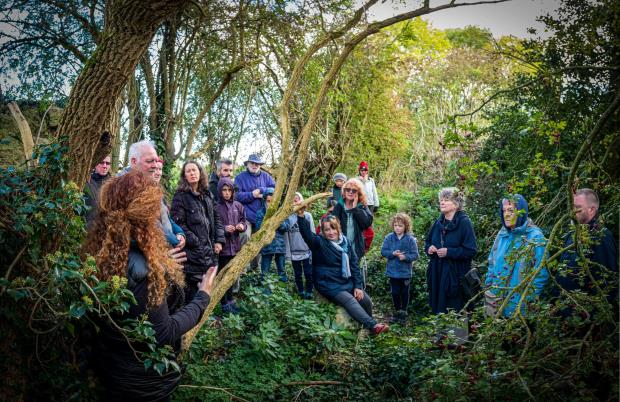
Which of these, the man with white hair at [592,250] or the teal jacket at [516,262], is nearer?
the man with white hair at [592,250]

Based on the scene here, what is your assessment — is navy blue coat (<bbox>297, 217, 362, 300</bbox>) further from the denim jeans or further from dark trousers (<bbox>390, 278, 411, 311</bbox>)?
the denim jeans

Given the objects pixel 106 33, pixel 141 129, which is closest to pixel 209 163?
pixel 141 129

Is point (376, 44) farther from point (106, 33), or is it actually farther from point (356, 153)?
point (106, 33)

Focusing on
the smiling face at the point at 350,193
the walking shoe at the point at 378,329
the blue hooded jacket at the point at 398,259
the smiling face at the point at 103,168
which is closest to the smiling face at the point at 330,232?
the smiling face at the point at 350,193

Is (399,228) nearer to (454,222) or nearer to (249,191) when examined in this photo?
(454,222)

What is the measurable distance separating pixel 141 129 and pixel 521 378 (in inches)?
321

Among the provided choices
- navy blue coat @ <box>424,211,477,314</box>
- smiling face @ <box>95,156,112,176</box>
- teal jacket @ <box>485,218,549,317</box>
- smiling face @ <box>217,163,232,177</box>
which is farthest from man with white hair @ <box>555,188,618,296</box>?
smiling face @ <box>217,163,232,177</box>

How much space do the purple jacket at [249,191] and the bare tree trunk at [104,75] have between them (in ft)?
15.4

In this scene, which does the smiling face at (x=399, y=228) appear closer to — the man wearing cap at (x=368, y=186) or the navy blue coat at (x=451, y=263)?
the navy blue coat at (x=451, y=263)

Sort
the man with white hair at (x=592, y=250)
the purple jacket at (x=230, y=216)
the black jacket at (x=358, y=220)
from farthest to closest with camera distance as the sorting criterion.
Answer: the black jacket at (x=358, y=220) < the purple jacket at (x=230, y=216) < the man with white hair at (x=592, y=250)

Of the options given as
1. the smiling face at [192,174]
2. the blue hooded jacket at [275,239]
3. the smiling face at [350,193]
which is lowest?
the blue hooded jacket at [275,239]

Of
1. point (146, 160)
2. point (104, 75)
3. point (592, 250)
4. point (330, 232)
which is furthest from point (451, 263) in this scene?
point (104, 75)

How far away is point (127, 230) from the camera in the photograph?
2.69 meters

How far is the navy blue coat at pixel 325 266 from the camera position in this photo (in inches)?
239
